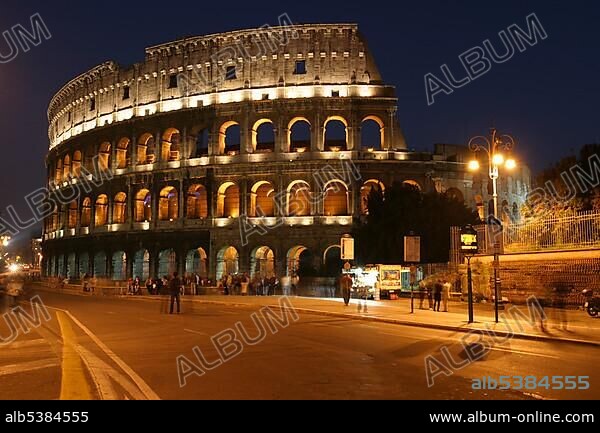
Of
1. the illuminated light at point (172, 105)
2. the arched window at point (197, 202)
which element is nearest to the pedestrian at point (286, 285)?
the arched window at point (197, 202)

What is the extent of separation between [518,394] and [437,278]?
19361mm

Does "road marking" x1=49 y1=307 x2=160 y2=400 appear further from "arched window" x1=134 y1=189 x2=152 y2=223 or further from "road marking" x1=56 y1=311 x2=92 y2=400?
"arched window" x1=134 y1=189 x2=152 y2=223

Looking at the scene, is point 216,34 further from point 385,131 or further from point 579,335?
point 579,335

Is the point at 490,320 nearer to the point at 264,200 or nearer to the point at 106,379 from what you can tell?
the point at 106,379

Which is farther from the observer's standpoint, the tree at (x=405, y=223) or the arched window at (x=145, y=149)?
the arched window at (x=145, y=149)

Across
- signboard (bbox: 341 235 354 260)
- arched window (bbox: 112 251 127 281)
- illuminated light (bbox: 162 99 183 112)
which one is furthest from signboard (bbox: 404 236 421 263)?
arched window (bbox: 112 251 127 281)

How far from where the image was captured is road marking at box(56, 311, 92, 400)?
21.9 feet

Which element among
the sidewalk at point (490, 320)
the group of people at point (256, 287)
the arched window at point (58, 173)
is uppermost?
the arched window at point (58, 173)

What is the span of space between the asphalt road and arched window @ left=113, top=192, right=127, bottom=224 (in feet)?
112

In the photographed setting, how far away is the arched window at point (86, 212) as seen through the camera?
52.2m

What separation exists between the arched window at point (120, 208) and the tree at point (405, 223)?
75.8 ft

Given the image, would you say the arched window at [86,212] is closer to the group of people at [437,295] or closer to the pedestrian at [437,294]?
the group of people at [437,295]

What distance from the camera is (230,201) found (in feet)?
148
